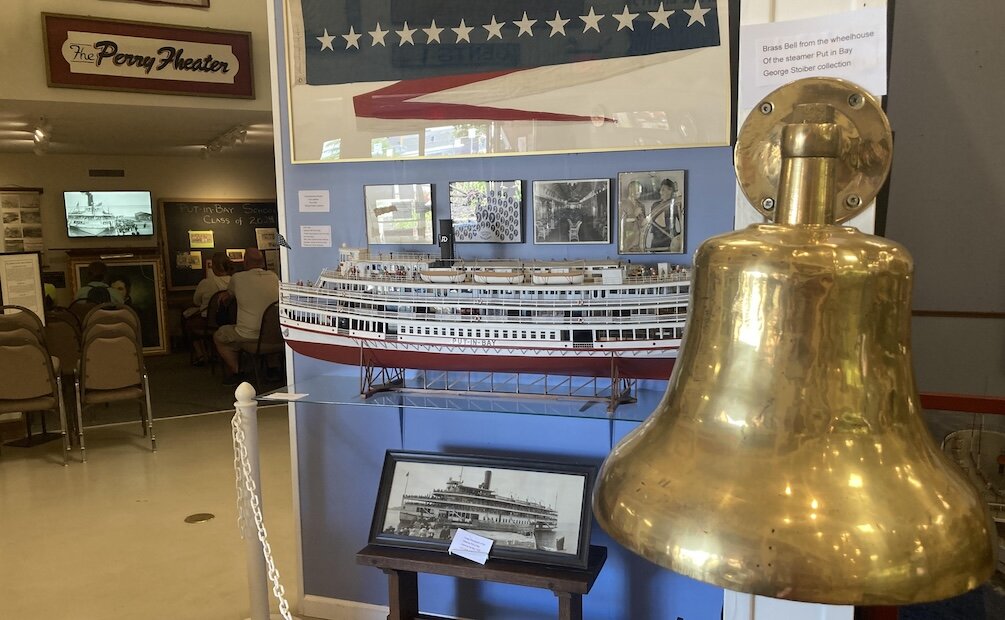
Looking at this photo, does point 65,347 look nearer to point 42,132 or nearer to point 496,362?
point 42,132

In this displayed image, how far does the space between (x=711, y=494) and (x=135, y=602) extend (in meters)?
3.86

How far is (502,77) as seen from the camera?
8.53 ft

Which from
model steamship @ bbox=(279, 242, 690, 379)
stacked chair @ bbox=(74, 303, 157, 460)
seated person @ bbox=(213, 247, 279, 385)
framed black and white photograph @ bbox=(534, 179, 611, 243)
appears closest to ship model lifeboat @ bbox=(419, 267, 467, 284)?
model steamship @ bbox=(279, 242, 690, 379)

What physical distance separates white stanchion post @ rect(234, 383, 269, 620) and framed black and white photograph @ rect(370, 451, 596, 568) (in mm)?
474

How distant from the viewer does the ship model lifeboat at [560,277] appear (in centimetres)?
236

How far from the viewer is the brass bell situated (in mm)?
543

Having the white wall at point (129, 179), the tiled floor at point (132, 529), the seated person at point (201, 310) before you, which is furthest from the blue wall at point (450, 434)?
the white wall at point (129, 179)

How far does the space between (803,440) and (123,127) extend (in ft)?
27.5

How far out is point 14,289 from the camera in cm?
625

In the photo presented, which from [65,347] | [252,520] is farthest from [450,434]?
[65,347]

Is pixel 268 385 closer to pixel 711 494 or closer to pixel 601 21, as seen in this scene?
pixel 601 21

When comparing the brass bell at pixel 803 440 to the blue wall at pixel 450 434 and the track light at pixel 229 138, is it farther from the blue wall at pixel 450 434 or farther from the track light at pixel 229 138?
the track light at pixel 229 138

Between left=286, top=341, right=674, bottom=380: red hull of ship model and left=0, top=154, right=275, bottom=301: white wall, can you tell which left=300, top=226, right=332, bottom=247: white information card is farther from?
left=0, top=154, right=275, bottom=301: white wall

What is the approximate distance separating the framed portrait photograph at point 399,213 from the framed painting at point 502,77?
5.5 inches
